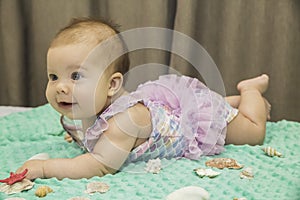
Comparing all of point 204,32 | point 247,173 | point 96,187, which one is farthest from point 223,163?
point 204,32

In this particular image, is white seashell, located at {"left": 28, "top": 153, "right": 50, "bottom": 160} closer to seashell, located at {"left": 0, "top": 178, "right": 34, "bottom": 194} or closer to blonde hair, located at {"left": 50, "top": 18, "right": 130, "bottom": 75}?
seashell, located at {"left": 0, "top": 178, "right": 34, "bottom": 194}

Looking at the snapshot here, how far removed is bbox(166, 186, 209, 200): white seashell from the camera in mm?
1023

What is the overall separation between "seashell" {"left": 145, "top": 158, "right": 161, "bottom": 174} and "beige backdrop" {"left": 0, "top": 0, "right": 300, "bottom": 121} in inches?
34.5

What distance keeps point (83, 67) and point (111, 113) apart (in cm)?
12

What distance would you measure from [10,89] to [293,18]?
3.92ft

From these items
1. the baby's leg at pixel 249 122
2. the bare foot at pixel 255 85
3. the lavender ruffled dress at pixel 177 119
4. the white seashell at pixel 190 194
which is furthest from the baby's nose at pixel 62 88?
the bare foot at pixel 255 85

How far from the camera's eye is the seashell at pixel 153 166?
1192mm

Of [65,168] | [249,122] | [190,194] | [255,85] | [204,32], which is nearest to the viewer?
[190,194]

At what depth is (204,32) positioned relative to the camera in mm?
2055

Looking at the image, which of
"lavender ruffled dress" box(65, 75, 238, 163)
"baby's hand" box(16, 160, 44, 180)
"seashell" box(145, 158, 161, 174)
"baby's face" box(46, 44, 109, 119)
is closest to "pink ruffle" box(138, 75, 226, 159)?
"lavender ruffled dress" box(65, 75, 238, 163)

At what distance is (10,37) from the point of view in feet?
7.09

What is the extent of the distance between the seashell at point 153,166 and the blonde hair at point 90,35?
0.73 ft

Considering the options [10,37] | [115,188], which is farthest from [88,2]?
[115,188]

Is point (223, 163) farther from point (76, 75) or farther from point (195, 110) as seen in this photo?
point (76, 75)
